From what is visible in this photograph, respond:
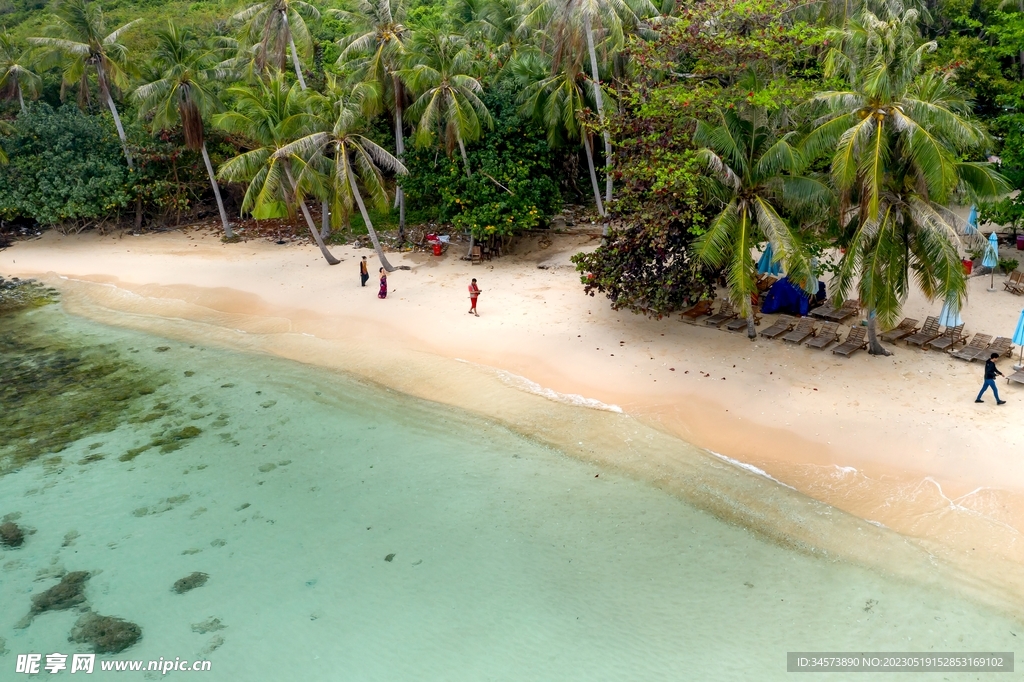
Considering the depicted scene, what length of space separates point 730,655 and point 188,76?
29160mm

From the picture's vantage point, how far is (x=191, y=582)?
1322 cm

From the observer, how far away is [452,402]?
17984 mm

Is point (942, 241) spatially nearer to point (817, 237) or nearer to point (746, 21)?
point (817, 237)

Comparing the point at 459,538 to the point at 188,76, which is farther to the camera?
the point at 188,76

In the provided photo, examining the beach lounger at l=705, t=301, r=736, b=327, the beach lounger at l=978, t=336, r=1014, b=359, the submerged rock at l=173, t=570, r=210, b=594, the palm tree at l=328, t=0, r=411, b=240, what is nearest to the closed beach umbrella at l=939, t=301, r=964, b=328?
the beach lounger at l=978, t=336, r=1014, b=359

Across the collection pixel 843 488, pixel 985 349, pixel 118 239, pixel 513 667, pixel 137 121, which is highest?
pixel 137 121

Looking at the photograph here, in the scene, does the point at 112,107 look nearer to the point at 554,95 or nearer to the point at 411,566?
the point at 554,95

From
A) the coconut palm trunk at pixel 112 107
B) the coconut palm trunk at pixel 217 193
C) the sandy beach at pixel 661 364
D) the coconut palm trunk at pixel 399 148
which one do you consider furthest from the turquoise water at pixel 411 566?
the coconut palm trunk at pixel 112 107

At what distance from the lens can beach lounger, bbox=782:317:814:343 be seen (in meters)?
18.5

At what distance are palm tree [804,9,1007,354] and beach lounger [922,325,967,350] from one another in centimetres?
190

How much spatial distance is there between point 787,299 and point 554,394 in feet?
24.8

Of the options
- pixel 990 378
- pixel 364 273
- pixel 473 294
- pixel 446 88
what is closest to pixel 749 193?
pixel 990 378

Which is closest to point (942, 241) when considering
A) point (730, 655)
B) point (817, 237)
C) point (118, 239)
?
point (817, 237)

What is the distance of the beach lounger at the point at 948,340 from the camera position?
1756 centimetres
